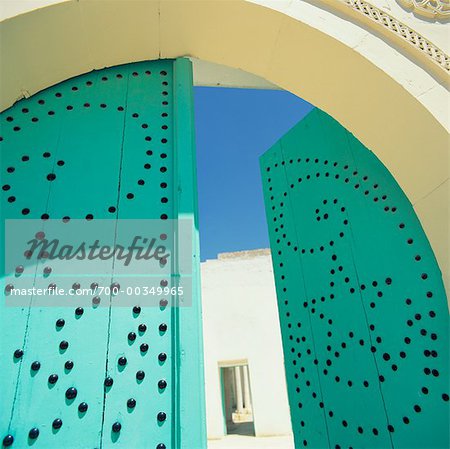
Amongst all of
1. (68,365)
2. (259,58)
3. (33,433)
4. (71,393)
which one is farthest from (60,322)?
(259,58)

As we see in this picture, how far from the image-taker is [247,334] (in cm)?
805

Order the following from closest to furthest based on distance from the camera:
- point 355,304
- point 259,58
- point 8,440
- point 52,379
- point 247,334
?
point 8,440 < point 52,379 < point 259,58 < point 355,304 < point 247,334

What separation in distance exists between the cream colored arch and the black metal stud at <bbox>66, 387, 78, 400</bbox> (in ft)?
4.83

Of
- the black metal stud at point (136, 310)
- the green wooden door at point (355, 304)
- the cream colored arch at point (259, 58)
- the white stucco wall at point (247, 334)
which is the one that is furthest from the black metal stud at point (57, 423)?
the white stucco wall at point (247, 334)

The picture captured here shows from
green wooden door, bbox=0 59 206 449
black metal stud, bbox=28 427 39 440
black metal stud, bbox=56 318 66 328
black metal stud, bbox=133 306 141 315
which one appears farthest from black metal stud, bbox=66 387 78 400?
black metal stud, bbox=133 306 141 315

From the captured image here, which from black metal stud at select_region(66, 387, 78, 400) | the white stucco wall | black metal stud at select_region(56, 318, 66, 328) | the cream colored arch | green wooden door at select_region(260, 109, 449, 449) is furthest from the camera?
the white stucco wall

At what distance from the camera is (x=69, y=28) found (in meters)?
1.70

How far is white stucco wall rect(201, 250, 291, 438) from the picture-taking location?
293 inches

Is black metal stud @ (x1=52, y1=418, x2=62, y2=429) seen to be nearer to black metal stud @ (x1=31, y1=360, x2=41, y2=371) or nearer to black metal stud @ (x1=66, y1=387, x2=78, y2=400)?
black metal stud @ (x1=66, y1=387, x2=78, y2=400)

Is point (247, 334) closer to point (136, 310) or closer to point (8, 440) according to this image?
point (136, 310)

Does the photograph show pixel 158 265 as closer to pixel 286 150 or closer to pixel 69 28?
pixel 69 28

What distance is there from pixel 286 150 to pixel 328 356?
6.38 ft

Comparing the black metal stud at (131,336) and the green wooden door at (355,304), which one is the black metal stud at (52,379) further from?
the green wooden door at (355,304)

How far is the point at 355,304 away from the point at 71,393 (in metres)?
1.89
